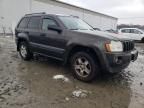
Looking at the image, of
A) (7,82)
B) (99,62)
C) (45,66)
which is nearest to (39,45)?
(45,66)

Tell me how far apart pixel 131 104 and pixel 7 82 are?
3069 mm

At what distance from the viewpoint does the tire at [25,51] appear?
7.41 m

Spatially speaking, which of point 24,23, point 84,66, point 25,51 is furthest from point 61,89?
point 24,23

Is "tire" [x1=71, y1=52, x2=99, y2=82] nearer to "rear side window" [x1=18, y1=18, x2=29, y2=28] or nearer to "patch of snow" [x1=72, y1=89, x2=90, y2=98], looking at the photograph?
"patch of snow" [x1=72, y1=89, x2=90, y2=98]

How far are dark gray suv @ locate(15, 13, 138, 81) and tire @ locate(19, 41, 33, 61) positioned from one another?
0.34m

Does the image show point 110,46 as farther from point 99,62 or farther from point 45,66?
point 45,66

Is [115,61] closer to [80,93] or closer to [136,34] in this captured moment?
[80,93]

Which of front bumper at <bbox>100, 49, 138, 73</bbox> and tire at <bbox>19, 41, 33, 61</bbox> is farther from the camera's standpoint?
tire at <bbox>19, 41, 33, 61</bbox>

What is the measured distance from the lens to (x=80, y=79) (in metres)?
5.28

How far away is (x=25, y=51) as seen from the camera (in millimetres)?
7559

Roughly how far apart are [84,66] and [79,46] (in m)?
0.55

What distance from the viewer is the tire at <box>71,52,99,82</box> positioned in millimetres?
4973

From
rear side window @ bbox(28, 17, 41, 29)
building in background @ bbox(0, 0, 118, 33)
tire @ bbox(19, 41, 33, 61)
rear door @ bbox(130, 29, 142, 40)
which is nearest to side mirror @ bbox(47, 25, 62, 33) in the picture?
rear side window @ bbox(28, 17, 41, 29)

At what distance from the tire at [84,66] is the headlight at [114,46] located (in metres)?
0.52
